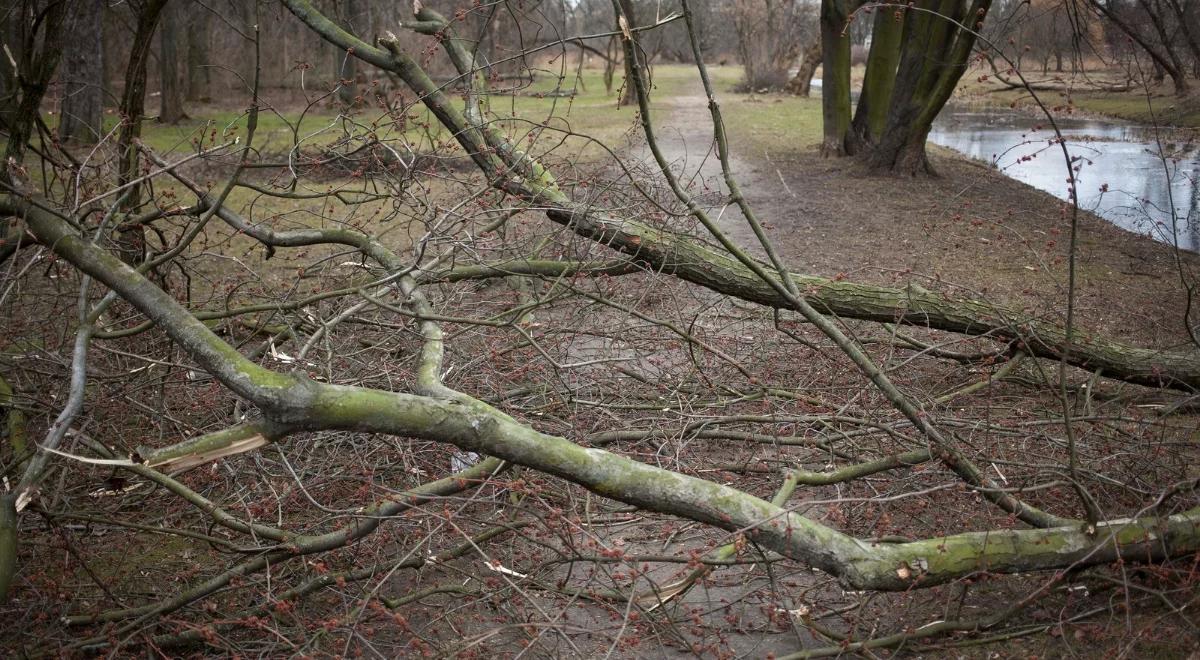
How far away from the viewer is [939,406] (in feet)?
17.1

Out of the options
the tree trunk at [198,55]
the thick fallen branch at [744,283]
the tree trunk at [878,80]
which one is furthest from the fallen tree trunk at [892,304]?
the tree trunk at [198,55]

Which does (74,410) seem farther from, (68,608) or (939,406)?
(939,406)

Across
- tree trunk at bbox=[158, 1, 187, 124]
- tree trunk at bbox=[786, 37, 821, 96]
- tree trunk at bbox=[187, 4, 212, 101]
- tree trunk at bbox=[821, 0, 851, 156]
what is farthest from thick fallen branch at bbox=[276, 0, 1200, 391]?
tree trunk at bbox=[786, 37, 821, 96]

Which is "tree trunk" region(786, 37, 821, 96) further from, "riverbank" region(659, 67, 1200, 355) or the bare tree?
the bare tree

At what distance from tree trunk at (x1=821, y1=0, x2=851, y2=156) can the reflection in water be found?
2542 mm

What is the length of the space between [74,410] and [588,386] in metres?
2.55

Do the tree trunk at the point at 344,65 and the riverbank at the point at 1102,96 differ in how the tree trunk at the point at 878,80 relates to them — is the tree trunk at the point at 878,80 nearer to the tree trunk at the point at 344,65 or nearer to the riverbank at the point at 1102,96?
the riverbank at the point at 1102,96

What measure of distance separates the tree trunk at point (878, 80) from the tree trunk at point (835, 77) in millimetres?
518

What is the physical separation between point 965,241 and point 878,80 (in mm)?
5812

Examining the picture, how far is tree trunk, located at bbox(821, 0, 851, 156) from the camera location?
15.6 metres

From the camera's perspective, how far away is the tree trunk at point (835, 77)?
15.6 metres

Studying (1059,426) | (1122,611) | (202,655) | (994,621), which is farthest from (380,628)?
(1059,426)

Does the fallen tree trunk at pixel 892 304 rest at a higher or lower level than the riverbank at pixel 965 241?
higher

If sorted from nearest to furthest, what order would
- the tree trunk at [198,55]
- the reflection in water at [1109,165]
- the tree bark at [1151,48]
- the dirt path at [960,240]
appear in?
the dirt path at [960,240] → the tree bark at [1151,48] → the reflection in water at [1109,165] → the tree trunk at [198,55]
